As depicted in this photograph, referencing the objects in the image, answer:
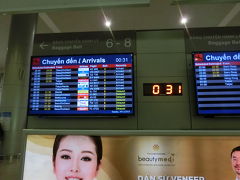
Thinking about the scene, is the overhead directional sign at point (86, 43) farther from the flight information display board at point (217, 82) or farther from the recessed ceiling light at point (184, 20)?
the recessed ceiling light at point (184, 20)

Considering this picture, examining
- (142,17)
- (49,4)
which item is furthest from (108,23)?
(49,4)

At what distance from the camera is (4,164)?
319cm

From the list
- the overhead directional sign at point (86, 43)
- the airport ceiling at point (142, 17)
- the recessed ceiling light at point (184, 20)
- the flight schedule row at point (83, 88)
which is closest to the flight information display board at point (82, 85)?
the flight schedule row at point (83, 88)

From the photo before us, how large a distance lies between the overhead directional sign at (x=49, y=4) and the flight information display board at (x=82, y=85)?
1.77ft

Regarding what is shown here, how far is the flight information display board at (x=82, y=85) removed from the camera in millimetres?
2396

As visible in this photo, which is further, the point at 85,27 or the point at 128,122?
the point at 85,27

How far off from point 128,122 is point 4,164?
201 cm

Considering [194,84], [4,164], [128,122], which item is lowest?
[4,164]

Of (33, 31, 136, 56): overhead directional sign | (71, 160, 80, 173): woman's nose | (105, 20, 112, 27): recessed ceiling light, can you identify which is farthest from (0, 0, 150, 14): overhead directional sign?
(105, 20, 112, 27): recessed ceiling light

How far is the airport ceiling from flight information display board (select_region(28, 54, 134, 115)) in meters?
2.24

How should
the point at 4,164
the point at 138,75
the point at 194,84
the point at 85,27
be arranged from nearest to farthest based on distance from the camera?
1. the point at 194,84
2. the point at 138,75
3. the point at 4,164
4. the point at 85,27

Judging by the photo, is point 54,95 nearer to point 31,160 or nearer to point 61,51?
point 61,51

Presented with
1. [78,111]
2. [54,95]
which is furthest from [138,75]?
[54,95]

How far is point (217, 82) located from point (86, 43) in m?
1.54
